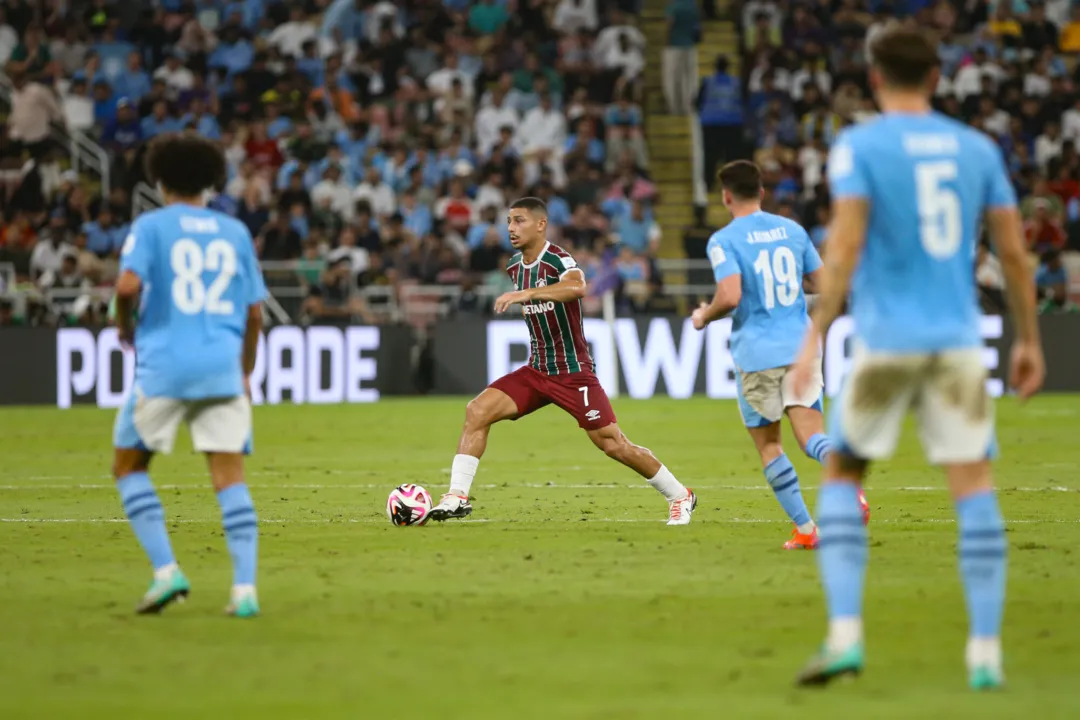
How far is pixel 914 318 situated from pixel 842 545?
Answer: 841 millimetres

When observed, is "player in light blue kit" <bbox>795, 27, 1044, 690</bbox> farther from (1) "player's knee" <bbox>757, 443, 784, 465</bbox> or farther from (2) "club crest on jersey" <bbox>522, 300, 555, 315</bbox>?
(2) "club crest on jersey" <bbox>522, 300, 555, 315</bbox>

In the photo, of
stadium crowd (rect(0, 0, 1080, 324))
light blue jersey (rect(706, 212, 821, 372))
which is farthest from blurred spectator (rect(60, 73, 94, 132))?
light blue jersey (rect(706, 212, 821, 372))

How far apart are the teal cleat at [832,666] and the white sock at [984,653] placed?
390mm

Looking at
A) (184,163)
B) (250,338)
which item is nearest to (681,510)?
(250,338)

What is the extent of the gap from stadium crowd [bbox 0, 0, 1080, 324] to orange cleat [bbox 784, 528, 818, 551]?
52.4 feet

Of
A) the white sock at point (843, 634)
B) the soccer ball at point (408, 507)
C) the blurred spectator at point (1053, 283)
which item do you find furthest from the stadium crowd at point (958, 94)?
the white sock at point (843, 634)

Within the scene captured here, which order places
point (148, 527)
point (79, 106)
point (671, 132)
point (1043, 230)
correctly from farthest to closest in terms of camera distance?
point (671, 132) < point (79, 106) < point (1043, 230) < point (148, 527)

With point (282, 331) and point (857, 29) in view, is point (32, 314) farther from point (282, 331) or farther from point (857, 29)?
point (857, 29)

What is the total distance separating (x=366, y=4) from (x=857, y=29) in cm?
945

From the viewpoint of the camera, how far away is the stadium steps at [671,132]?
105ft

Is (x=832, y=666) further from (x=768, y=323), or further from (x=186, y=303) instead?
(x=768, y=323)

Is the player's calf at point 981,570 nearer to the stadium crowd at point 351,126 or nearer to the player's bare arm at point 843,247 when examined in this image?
the player's bare arm at point 843,247

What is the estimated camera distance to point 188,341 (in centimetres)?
754

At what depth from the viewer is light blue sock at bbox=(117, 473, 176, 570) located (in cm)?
774
